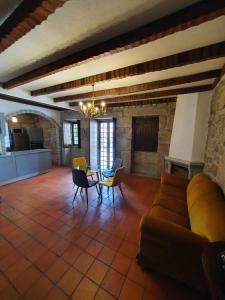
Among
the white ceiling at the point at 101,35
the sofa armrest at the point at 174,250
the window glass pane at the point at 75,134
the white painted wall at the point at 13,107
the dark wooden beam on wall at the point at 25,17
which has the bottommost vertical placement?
the sofa armrest at the point at 174,250

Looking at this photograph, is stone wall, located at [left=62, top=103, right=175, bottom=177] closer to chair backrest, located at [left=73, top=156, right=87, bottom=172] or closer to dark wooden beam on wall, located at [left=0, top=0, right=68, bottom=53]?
chair backrest, located at [left=73, top=156, right=87, bottom=172]

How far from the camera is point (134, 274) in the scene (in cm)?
156

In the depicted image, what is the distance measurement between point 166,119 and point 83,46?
11.2ft

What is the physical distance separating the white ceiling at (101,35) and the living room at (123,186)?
1 cm

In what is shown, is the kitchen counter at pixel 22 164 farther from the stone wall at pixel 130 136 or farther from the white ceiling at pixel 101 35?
the white ceiling at pixel 101 35

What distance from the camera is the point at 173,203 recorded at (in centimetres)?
222

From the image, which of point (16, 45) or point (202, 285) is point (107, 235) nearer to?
point (202, 285)

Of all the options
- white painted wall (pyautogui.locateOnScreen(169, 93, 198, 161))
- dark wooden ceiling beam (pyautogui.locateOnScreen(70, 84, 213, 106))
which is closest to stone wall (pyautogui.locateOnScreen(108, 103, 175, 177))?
white painted wall (pyautogui.locateOnScreen(169, 93, 198, 161))

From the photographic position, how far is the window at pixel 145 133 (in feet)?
15.4

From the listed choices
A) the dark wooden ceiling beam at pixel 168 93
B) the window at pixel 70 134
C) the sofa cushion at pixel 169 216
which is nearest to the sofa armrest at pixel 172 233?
the sofa cushion at pixel 169 216

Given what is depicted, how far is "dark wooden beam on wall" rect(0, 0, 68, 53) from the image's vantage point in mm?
937

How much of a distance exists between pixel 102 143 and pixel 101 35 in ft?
14.2

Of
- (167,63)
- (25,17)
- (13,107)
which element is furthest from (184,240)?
(13,107)

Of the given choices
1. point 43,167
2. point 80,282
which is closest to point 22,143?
point 43,167
